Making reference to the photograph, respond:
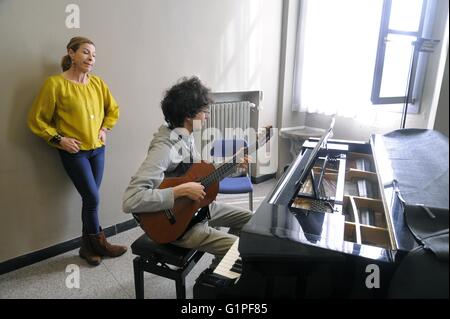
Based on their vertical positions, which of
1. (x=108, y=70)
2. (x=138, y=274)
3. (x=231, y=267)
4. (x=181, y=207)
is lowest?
(x=138, y=274)

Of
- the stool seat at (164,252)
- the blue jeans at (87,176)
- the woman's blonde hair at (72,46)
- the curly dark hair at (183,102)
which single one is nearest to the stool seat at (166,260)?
the stool seat at (164,252)

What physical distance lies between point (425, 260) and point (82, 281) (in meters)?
1.94

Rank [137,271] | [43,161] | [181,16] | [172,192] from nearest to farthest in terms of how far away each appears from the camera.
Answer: [172,192] < [137,271] < [43,161] < [181,16]

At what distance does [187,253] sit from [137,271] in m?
0.29

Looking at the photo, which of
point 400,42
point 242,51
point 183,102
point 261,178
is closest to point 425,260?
point 183,102

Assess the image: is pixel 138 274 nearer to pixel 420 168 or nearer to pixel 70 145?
pixel 70 145

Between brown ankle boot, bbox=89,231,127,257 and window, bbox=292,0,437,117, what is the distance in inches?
89.7

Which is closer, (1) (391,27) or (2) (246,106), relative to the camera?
(1) (391,27)

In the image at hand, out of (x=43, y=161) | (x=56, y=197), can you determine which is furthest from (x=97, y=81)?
(x=56, y=197)

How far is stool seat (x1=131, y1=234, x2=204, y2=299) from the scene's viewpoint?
4.70ft

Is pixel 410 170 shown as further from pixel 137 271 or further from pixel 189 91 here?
pixel 137 271

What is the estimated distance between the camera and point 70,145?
197 cm

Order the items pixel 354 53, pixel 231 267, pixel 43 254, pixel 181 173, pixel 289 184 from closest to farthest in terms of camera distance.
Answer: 1. pixel 231 267
2. pixel 289 184
3. pixel 181 173
4. pixel 43 254
5. pixel 354 53

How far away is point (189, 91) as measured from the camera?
1.59m
